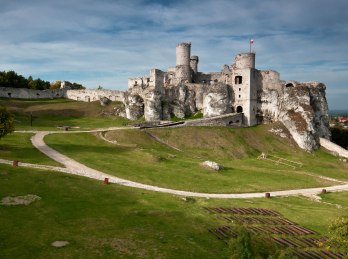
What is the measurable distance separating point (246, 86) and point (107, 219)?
67.8 meters

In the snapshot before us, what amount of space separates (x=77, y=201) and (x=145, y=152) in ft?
82.9

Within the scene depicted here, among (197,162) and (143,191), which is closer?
(143,191)

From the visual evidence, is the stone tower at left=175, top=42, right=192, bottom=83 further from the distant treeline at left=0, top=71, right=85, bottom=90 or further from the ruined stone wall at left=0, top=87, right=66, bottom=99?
the distant treeline at left=0, top=71, right=85, bottom=90

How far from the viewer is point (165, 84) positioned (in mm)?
94250

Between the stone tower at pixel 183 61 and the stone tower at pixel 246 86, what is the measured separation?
12.1 metres

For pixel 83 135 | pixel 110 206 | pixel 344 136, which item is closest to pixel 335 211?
pixel 110 206

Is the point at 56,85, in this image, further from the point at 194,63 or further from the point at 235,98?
the point at 235,98

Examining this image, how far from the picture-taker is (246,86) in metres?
89.8

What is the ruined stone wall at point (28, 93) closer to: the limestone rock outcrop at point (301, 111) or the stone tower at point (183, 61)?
the stone tower at point (183, 61)

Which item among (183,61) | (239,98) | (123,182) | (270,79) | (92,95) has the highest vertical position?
(183,61)

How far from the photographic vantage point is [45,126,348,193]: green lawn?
4666cm

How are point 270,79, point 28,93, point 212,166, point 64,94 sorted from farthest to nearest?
point 64,94
point 28,93
point 270,79
point 212,166

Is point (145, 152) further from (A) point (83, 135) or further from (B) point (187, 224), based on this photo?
(B) point (187, 224)

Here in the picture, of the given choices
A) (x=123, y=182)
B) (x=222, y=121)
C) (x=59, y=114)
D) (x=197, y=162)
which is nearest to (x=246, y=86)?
(x=222, y=121)
